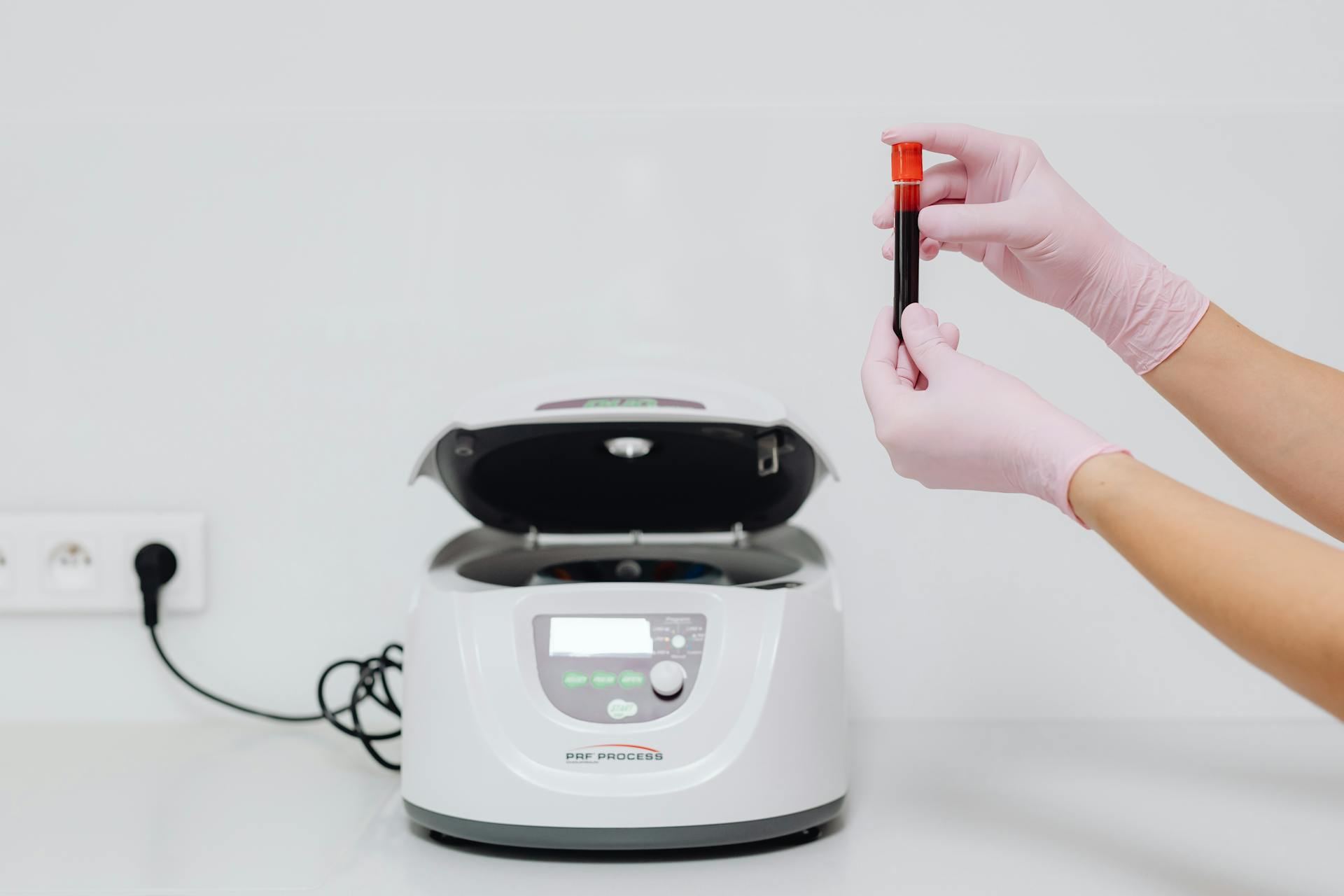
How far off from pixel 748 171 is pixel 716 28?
16cm

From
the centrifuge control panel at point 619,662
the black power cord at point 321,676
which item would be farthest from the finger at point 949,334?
the black power cord at point 321,676

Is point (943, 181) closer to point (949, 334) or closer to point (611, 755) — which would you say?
point (949, 334)

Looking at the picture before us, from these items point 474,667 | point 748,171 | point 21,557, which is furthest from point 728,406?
point 21,557

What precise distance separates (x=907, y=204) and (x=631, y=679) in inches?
16.0

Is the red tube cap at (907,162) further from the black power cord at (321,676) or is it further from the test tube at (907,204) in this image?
the black power cord at (321,676)

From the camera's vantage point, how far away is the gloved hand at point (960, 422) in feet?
2.35

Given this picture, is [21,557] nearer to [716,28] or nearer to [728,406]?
[728,406]

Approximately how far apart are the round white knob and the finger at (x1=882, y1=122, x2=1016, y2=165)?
446 millimetres

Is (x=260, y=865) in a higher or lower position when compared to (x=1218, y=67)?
lower

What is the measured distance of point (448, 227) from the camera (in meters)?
1.17

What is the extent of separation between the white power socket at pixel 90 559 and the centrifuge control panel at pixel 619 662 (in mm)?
532

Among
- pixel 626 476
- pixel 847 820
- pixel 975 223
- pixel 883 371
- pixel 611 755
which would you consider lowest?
pixel 847 820

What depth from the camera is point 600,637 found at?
838 mm

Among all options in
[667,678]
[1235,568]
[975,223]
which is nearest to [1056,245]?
[975,223]
